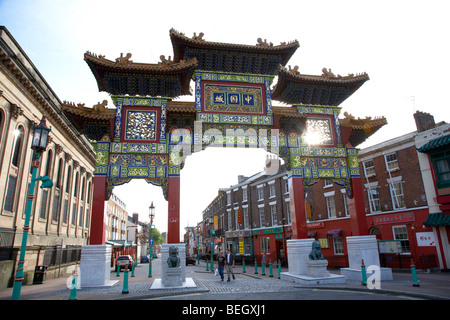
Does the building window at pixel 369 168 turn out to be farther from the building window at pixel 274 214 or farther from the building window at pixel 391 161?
the building window at pixel 274 214

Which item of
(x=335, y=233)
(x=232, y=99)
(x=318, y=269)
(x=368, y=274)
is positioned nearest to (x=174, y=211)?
(x=232, y=99)

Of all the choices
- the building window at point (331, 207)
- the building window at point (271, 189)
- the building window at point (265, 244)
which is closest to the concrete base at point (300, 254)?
the building window at point (331, 207)

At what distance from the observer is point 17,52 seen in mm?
18188

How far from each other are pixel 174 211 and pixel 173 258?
90.9 inches

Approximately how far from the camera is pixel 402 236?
2233 centimetres

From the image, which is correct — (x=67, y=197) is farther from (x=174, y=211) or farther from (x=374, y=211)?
(x=374, y=211)

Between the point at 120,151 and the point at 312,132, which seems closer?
the point at 120,151

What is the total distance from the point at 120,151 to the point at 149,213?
35.9 ft

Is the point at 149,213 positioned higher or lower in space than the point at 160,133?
lower

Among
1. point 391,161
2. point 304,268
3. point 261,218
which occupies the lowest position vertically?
point 304,268

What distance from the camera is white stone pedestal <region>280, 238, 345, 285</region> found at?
1289 cm

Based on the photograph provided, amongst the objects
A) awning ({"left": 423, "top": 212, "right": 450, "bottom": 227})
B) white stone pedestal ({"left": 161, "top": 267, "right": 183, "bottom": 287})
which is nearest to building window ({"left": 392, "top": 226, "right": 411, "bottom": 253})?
awning ({"left": 423, "top": 212, "right": 450, "bottom": 227})
